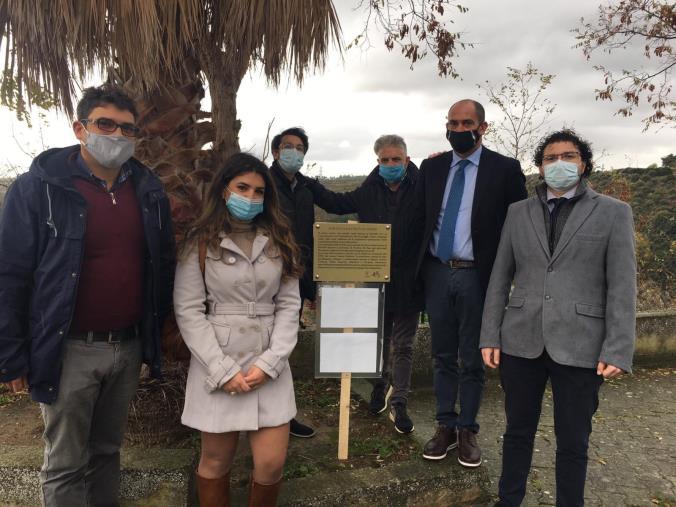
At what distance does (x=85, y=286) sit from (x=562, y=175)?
2.37 m

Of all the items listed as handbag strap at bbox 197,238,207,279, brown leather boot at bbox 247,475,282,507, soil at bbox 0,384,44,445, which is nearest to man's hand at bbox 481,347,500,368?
brown leather boot at bbox 247,475,282,507

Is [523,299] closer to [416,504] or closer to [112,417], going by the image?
[416,504]

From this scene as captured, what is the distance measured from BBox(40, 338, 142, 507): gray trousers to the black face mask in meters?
2.19

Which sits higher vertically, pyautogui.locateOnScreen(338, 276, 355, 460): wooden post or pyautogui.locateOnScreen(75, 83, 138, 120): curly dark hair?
pyautogui.locateOnScreen(75, 83, 138, 120): curly dark hair

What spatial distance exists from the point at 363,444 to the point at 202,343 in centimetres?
172

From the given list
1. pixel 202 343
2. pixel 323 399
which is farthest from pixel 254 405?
pixel 323 399

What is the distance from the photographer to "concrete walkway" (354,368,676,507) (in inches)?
138

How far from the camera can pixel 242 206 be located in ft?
8.32

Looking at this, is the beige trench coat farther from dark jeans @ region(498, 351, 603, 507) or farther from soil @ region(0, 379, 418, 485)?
dark jeans @ region(498, 351, 603, 507)

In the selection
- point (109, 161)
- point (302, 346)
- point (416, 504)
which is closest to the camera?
point (109, 161)

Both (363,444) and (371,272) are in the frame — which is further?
(363,444)

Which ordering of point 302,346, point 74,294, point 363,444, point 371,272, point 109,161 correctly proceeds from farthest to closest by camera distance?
point 302,346 < point 363,444 < point 371,272 < point 109,161 < point 74,294

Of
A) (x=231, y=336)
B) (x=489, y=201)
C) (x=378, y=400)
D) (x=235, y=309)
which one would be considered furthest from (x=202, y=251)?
(x=378, y=400)

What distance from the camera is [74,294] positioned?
2.17 m
